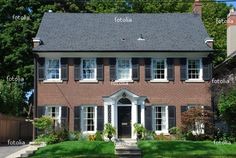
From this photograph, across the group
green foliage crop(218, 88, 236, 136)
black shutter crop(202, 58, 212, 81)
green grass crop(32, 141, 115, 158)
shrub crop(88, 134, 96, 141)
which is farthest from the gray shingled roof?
green grass crop(32, 141, 115, 158)

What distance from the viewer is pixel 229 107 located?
1165 inches

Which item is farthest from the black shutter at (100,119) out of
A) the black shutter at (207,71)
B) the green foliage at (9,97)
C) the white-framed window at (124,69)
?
the green foliage at (9,97)

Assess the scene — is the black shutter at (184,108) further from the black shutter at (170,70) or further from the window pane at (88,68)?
the window pane at (88,68)

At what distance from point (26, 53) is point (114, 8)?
1054cm

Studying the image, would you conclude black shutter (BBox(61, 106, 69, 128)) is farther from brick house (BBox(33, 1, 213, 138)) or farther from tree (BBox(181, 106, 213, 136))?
tree (BBox(181, 106, 213, 136))

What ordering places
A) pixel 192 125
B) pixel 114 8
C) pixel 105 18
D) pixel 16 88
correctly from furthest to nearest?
pixel 114 8 < pixel 16 88 < pixel 105 18 < pixel 192 125

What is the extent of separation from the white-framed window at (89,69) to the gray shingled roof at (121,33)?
0.79 m

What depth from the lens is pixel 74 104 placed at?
34531 mm

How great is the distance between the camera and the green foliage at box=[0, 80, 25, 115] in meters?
40.1

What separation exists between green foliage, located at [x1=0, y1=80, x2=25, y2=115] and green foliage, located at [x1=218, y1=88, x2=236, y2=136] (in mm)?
16956

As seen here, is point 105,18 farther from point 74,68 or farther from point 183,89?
point 183,89

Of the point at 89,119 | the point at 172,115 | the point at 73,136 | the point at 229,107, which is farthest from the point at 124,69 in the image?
the point at 229,107

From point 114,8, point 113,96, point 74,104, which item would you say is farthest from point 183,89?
point 114,8

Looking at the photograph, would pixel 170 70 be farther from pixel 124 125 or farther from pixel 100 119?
pixel 100 119
